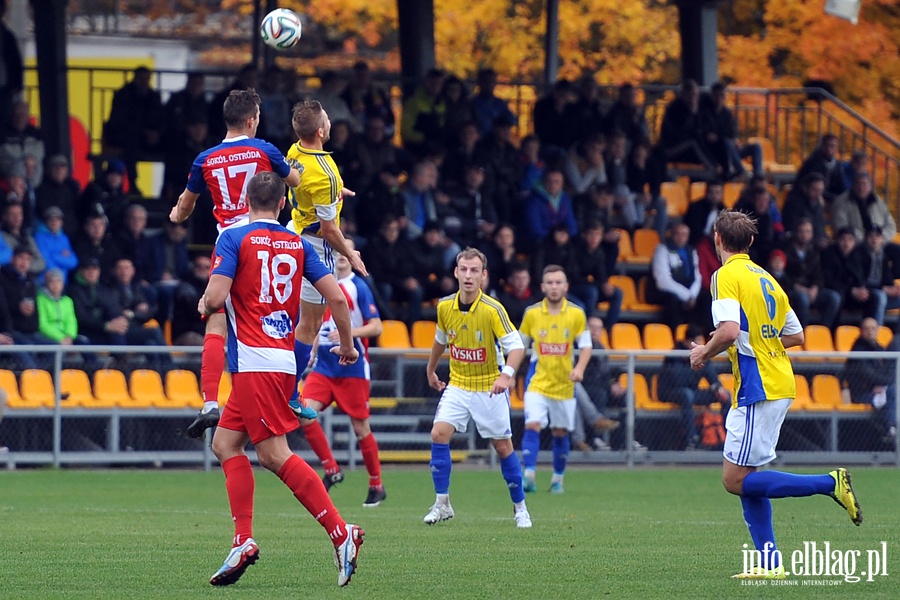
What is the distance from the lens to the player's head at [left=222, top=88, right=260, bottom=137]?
914cm

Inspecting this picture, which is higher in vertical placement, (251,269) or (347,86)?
(347,86)

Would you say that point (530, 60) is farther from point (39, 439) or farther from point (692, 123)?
point (39, 439)

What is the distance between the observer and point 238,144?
30.6ft

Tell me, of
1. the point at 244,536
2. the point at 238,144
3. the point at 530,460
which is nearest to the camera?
the point at 244,536

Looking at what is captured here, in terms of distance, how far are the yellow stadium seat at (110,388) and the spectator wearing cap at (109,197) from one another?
2931mm

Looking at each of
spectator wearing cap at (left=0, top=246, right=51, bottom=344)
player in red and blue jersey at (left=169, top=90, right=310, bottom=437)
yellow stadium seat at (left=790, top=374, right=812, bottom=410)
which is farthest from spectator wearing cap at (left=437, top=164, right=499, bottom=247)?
player in red and blue jersey at (left=169, top=90, right=310, bottom=437)

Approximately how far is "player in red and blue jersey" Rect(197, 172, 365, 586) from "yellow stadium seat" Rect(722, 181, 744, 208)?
51.9ft

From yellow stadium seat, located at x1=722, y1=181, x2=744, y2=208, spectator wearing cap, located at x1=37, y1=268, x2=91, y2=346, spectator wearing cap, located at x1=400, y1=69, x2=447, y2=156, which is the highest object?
spectator wearing cap, located at x1=400, y1=69, x2=447, y2=156

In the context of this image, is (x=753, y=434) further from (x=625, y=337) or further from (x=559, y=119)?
(x=559, y=119)

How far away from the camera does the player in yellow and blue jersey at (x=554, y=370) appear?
14.6 m

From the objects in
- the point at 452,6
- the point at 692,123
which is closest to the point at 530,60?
the point at 452,6

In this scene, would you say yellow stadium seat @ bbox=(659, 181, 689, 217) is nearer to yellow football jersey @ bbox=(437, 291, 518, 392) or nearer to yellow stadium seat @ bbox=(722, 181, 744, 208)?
yellow stadium seat @ bbox=(722, 181, 744, 208)

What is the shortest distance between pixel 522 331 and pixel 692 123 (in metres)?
9.01

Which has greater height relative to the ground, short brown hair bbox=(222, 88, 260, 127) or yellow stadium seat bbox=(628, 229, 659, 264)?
short brown hair bbox=(222, 88, 260, 127)
